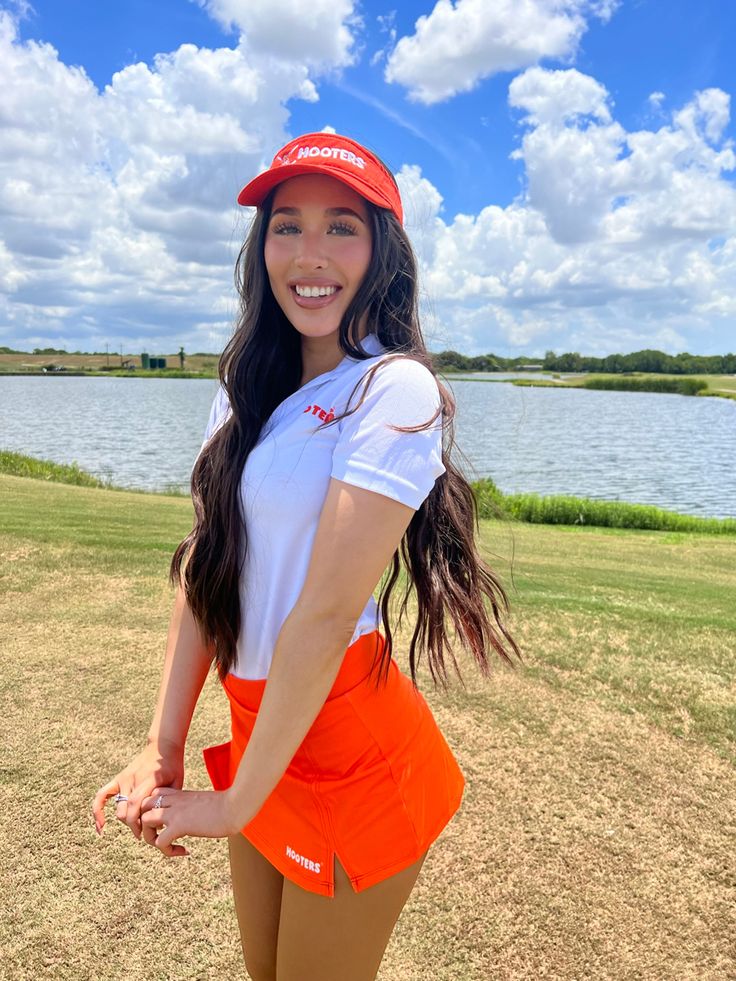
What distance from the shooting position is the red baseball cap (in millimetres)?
1483

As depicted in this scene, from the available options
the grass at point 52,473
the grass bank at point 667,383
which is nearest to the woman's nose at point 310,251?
the grass at point 52,473

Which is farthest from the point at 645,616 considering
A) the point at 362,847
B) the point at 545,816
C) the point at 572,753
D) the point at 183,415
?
the point at 183,415

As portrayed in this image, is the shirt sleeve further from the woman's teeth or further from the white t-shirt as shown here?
the woman's teeth

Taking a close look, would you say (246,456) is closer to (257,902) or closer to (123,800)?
(123,800)

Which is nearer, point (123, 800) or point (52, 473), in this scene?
point (123, 800)

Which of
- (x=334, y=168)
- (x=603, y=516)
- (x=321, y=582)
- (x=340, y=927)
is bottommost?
(x=603, y=516)

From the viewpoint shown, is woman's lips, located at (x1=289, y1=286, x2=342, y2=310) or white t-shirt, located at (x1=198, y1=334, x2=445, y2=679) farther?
woman's lips, located at (x1=289, y1=286, x2=342, y2=310)

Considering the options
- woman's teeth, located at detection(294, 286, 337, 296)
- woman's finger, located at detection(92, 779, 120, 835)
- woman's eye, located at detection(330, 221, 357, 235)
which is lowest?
woman's finger, located at detection(92, 779, 120, 835)

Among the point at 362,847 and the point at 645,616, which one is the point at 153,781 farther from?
the point at 645,616

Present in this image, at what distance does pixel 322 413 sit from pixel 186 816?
2.69ft

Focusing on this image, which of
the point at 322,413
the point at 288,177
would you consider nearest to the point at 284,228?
the point at 288,177

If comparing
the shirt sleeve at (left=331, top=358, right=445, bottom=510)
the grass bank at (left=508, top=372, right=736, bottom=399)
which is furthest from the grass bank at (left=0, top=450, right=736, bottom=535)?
the grass bank at (left=508, top=372, right=736, bottom=399)

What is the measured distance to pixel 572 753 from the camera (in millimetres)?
3461

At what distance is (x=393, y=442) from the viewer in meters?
1.27
